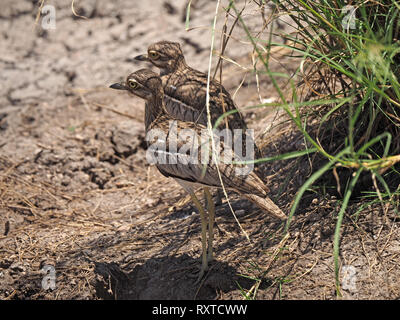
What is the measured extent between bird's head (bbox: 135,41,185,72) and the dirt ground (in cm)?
33

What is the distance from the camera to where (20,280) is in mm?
3211

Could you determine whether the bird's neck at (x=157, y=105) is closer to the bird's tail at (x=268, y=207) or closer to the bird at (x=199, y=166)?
the bird at (x=199, y=166)

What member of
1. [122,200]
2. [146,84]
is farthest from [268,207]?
[122,200]

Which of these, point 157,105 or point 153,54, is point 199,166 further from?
point 153,54

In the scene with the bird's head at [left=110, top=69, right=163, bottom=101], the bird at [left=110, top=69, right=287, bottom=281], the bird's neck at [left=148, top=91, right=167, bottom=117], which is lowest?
the bird at [left=110, top=69, right=287, bottom=281]

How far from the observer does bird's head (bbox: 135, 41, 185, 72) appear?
14.2 feet

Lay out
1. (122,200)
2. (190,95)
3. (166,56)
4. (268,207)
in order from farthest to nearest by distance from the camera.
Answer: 1. (166,56)
2. (122,200)
3. (190,95)
4. (268,207)

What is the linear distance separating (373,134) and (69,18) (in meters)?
4.39

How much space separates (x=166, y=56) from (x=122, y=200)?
1.20 metres

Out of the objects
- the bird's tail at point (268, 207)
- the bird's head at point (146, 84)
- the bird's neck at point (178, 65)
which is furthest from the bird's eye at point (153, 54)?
the bird's tail at point (268, 207)

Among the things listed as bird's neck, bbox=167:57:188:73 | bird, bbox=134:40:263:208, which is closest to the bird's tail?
→ bird, bbox=134:40:263:208

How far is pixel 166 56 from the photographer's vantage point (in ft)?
14.3

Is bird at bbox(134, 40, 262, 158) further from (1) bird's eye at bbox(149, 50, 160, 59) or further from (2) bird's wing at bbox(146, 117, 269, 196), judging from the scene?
(2) bird's wing at bbox(146, 117, 269, 196)

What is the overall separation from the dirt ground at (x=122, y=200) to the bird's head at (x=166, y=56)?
1.10ft
